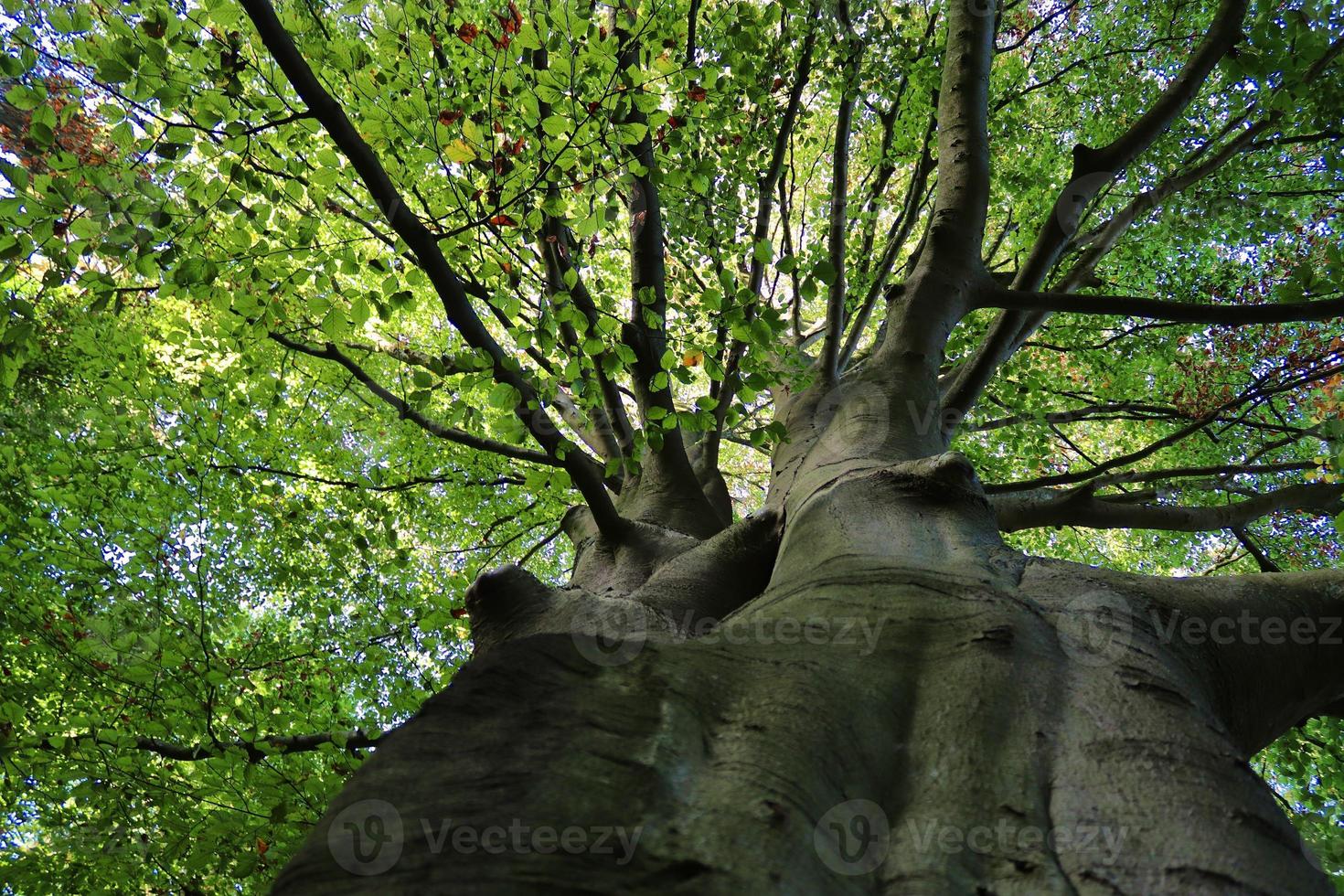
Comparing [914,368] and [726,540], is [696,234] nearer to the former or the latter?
[914,368]

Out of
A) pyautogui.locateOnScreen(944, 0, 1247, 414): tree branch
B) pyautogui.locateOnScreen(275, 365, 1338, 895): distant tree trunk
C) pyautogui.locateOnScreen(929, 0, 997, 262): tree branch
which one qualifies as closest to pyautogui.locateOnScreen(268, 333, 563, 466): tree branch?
pyautogui.locateOnScreen(275, 365, 1338, 895): distant tree trunk

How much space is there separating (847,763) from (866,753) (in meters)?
0.08

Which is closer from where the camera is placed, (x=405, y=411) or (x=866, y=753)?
(x=866, y=753)

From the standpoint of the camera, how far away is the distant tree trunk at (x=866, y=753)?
114 centimetres

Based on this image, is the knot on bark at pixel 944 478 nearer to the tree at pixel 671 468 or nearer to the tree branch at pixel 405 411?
the tree at pixel 671 468

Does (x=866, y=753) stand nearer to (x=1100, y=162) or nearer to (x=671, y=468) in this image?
(x=671, y=468)

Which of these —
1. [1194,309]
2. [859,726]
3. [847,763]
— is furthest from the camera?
[1194,309]

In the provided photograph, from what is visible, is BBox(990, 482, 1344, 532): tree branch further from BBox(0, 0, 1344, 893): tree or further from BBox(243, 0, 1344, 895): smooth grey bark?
BBox(243, 0, 1344, 895): smooth grey bark

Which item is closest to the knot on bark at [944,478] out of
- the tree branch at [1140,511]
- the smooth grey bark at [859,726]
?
the smooth grey bark at [859,726]

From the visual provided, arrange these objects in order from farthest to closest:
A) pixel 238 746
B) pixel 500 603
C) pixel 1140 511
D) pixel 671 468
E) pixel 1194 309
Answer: pixel 671 468
pixel 1140 511
pixel 238 746
pixel 1194 309
pixel 500 603

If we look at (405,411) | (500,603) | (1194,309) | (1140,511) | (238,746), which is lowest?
(238,746)

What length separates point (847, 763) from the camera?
4.96 ft

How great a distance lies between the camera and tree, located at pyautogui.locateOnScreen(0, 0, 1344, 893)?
1.38m

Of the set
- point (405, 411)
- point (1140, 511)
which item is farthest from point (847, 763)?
point (1140, 511)
